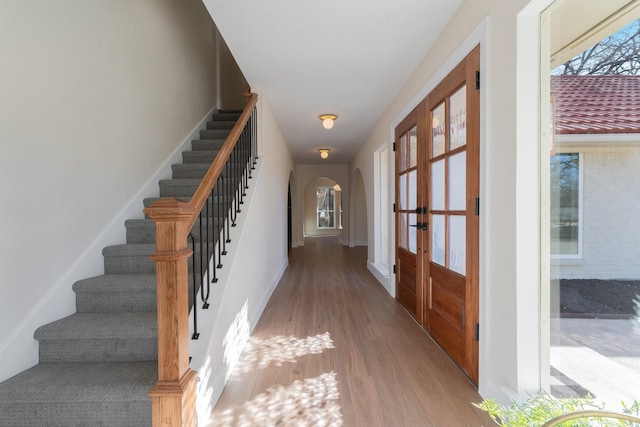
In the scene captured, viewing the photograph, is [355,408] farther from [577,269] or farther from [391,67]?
[391,67]

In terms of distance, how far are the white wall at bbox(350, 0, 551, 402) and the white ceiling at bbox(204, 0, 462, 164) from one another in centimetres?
54

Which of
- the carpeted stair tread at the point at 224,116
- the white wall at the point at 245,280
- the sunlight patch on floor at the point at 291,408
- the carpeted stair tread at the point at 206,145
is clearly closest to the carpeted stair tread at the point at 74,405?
the white wall at the point at 245,280

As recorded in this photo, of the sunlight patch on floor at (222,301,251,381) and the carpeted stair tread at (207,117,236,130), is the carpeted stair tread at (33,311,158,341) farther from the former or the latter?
the carpeted stair tread at (207,117,236,130)

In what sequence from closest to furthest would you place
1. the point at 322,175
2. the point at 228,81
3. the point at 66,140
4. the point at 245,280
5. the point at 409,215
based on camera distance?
1. the point at 66,140
2. the point at 245,280
3. the point at 409,215
4. the point at 228,81
5. the point at 322,175

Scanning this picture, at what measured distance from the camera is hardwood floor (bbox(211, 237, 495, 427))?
5.41ft

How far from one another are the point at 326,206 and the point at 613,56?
14064 millimetres

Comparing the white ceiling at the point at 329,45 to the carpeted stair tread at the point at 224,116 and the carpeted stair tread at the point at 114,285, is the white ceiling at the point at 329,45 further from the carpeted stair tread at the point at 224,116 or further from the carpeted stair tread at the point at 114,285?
the carpeted stair tread at the point at 114,285

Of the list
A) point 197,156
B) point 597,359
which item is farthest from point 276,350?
Answer: point 197,156

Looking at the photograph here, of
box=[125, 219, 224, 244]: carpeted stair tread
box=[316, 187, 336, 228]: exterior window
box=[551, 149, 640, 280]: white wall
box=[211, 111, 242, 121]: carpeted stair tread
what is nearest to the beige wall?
box=[211, 111, 242, 121]: carpeted stair tread

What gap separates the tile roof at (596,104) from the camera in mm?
1132

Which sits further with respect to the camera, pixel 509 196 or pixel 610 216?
pixel 509 196

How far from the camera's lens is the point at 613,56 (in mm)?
1191

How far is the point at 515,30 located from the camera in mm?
1489

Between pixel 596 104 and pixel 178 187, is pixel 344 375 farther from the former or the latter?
pixel 178 187
